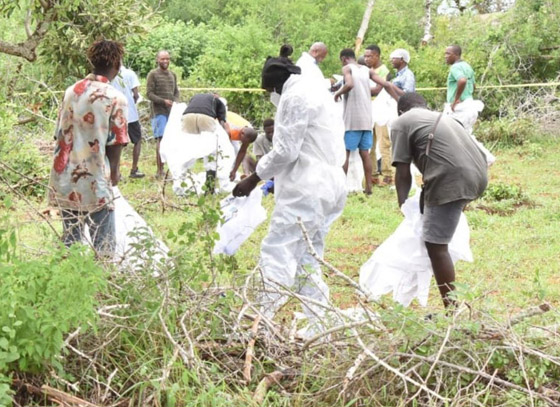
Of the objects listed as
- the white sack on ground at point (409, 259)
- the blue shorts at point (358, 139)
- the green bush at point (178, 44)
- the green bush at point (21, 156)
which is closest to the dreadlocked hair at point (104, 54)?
the white sack on ground at point (409, 259)

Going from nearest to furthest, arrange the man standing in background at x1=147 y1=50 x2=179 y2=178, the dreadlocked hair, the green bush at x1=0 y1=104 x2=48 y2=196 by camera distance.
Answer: the dreadlocked hair, the green bush at x1=0 y1=104 x2=48 y2=196, the man standing in background at x1=147 y1=50 x2=179 y2=178

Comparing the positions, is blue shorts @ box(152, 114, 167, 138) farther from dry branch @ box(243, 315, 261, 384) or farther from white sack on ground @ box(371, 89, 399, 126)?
dry branch @ box(243, 315, 261, 384)

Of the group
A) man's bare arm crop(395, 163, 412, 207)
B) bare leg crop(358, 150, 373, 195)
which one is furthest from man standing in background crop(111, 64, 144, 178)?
man's bare arm crop(395, 163, 412, 207)

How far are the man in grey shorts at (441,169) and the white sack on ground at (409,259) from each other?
160 millimetres

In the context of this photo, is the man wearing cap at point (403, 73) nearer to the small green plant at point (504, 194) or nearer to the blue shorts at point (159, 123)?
the small green plant at point (504, 194)

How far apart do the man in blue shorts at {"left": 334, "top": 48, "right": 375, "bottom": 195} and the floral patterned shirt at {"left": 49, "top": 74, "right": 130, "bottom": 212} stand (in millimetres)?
5402

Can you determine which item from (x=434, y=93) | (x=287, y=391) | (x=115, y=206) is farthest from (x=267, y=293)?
(x=434, y=93)

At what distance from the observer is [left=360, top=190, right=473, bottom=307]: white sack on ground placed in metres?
5.78

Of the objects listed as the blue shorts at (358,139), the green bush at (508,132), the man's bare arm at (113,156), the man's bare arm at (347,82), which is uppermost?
the man's bare arm at (113,156)

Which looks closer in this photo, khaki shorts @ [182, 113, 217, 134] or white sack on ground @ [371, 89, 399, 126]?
khaki shorts @ [182, 113, 217, 134]

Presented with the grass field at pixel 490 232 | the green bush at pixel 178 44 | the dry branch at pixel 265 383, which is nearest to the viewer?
the dry branch at pixel 265 383

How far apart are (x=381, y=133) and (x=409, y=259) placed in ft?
20.2

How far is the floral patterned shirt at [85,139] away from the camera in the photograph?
17.3 feet

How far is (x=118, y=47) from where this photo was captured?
5.33 m
